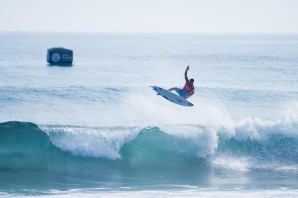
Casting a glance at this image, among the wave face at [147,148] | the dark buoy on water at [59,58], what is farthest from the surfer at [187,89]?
the dark buoy on water at [59,58]

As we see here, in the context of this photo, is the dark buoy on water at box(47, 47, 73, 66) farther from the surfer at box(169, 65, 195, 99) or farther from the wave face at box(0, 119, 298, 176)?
the surfer at box(169, 65, 195, 99)

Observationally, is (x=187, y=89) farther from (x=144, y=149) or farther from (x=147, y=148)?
(x=144, y=149)

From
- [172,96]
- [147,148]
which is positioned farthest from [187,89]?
[147,148]

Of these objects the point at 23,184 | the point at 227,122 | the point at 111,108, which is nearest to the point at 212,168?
the point at 227,122

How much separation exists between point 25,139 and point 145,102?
9.94 metres

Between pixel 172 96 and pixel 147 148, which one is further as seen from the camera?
pixel 172 96

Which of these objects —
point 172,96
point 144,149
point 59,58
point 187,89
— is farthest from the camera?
point 59,58

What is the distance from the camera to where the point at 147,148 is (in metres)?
18.8

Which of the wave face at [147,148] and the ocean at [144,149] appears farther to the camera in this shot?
the wave face at [147,148]

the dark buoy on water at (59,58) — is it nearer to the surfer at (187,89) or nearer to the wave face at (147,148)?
the wave face at (147,148)

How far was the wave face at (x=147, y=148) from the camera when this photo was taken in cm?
1745

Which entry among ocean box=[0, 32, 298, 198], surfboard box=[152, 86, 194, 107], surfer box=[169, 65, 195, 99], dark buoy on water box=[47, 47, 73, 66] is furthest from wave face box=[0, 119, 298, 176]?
dark buoy on water box=[47, 47, 73, 66]

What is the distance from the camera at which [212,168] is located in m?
17.2

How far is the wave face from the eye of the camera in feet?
57.3
